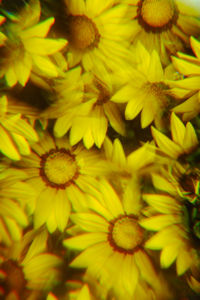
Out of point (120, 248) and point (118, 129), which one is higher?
point (118, 129)

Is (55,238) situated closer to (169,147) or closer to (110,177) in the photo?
(110,177)

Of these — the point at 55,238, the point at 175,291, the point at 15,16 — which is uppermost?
the point at 15,16

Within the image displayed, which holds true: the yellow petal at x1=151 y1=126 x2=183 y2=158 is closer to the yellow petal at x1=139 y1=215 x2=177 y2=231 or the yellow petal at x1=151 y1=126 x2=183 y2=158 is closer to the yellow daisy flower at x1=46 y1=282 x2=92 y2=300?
the yellow petal at x1=139 y1=215 x2=177 y2=231

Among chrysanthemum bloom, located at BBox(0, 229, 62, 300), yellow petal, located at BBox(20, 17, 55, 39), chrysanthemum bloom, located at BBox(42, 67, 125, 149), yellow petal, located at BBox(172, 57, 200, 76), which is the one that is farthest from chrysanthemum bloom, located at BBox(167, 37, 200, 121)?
chrysanthemum bloom, located at BBox(0, 229, 62, 300)

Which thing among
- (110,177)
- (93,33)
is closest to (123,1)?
(93,33)

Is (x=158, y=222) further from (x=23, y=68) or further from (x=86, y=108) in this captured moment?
(x=23, y=68)

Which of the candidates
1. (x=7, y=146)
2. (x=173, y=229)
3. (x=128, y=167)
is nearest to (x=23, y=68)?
(x=7, y=146)

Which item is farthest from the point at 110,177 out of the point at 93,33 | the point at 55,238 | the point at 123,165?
the point at 93,33
